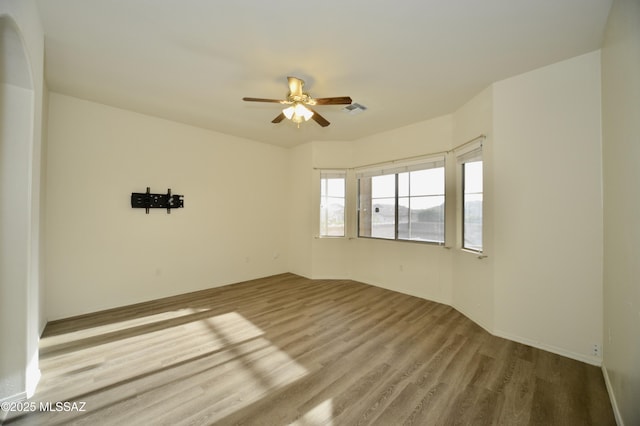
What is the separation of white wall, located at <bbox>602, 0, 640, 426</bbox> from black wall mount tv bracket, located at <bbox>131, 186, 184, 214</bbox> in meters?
5.10

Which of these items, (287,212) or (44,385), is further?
(287,212)

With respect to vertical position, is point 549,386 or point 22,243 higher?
point 22,243

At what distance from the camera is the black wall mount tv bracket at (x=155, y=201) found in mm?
3760

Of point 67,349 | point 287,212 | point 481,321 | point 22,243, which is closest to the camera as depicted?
point 22,243

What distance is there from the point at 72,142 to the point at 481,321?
5.85m

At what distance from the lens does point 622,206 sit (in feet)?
5.64

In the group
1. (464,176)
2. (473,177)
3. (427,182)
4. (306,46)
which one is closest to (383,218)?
(427,182)

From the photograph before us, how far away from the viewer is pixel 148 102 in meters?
3.42

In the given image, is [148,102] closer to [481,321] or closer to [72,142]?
[72,142]

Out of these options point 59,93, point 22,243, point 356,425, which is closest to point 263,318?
point 356,425

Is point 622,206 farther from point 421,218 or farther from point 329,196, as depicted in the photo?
point 329,196

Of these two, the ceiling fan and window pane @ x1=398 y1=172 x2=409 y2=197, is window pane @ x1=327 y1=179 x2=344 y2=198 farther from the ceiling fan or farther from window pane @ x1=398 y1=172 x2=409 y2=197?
the ceiling fan

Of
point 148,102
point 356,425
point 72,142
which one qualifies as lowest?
point 356,425

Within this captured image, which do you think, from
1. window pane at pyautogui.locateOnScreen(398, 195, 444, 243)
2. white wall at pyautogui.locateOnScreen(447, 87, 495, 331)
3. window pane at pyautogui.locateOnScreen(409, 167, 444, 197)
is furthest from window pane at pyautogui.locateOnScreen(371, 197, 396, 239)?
white wall at pyautogui.locateOnScreen(447, 87, 495, 331)
